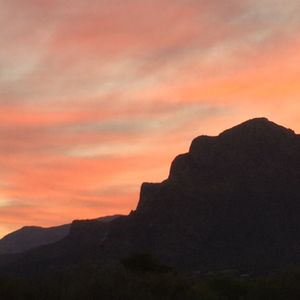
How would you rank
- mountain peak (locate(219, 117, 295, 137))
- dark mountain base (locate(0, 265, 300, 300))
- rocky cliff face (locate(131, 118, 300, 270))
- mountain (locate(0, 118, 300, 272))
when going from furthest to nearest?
mountain peak (locate(219, 117, 295, 137))
mountain (locate(0, 118, 300, 272))
rocky cliff face (locate(131, 118, 300, 270))
dark mountain base (locate(0, 265, 300, 300))

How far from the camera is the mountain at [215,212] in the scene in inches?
5443

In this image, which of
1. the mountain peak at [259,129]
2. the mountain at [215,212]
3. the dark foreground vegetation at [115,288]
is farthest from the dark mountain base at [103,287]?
the mountain peak at [259,129]

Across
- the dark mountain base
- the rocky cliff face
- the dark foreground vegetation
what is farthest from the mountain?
the dark mountain base

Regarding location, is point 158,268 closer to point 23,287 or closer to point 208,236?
point 23,287

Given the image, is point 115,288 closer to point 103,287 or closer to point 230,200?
point 103,287

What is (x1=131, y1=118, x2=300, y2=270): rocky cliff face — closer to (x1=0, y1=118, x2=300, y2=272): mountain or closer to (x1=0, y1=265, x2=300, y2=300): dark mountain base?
(x1=0, y1=118, x2=300, y2=272): mountain

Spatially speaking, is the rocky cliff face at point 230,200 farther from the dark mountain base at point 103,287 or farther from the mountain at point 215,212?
the dark mountain base at point 103,287

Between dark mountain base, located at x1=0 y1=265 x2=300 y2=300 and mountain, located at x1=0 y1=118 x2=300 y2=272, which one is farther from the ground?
mountain, located at x1=0 y1=118 x2=300 y2=272

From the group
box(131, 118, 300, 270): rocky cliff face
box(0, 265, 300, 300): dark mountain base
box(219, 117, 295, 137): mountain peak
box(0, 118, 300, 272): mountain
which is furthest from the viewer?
box(219, 117, 295, 137): mountain peak

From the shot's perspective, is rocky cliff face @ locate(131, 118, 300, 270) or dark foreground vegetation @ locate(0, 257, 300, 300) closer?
dark foreground vegetation @ locate(0, 257, 300, 300)

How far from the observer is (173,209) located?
157m

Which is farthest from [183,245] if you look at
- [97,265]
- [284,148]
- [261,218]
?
[97,265]

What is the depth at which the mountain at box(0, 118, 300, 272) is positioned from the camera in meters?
138

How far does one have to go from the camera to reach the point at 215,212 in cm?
15612
